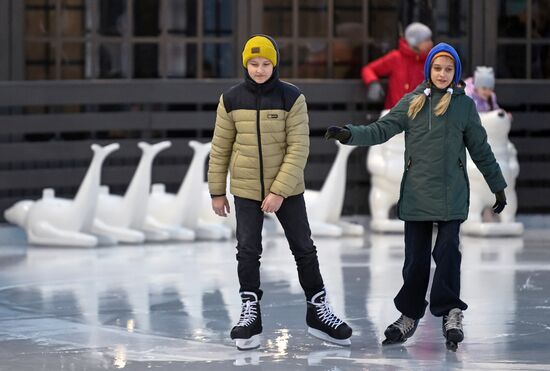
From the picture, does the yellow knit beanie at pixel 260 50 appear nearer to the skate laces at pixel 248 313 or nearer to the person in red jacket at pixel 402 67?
the skate laces at pixel 248 313

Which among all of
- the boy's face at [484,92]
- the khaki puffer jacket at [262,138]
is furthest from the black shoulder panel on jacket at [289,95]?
the boy's face at [484,92]

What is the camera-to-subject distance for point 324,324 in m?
8.22

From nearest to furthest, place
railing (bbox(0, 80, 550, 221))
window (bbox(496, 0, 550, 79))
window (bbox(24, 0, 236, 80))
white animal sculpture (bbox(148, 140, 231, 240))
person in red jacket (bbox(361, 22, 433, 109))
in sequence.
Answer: white animal sculpture (bbox(148, 140, 231, 240)) < railing (bbox(0, 80, 550, 221)) < window (bbox(24, 0, 236, 80)) < person in red jacket (bbox(361, 22, 433, 109)) < window (bbox(496, 0, 550, 79))

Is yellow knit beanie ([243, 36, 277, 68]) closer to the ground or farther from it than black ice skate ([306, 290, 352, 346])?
farther from it

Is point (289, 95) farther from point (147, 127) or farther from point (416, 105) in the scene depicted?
point (147, 127)

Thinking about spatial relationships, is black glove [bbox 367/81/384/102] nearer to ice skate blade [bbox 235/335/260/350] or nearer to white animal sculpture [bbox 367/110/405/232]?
white animal sculpture [bbox 367/110/405/232]

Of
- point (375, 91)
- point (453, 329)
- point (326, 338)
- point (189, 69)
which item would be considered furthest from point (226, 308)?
point (189, 69)

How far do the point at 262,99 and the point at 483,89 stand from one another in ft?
22.0

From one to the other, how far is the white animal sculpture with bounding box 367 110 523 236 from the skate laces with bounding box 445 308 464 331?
6082 mm

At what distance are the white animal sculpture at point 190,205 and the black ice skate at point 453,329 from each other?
5.61 m

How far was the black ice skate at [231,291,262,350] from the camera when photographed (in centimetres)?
801

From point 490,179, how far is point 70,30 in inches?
286

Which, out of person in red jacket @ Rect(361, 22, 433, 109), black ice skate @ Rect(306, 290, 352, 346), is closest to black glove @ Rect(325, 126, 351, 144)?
black ice skate @ Rect(306, 290, 352, 346)

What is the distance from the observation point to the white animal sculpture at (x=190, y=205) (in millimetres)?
13531
